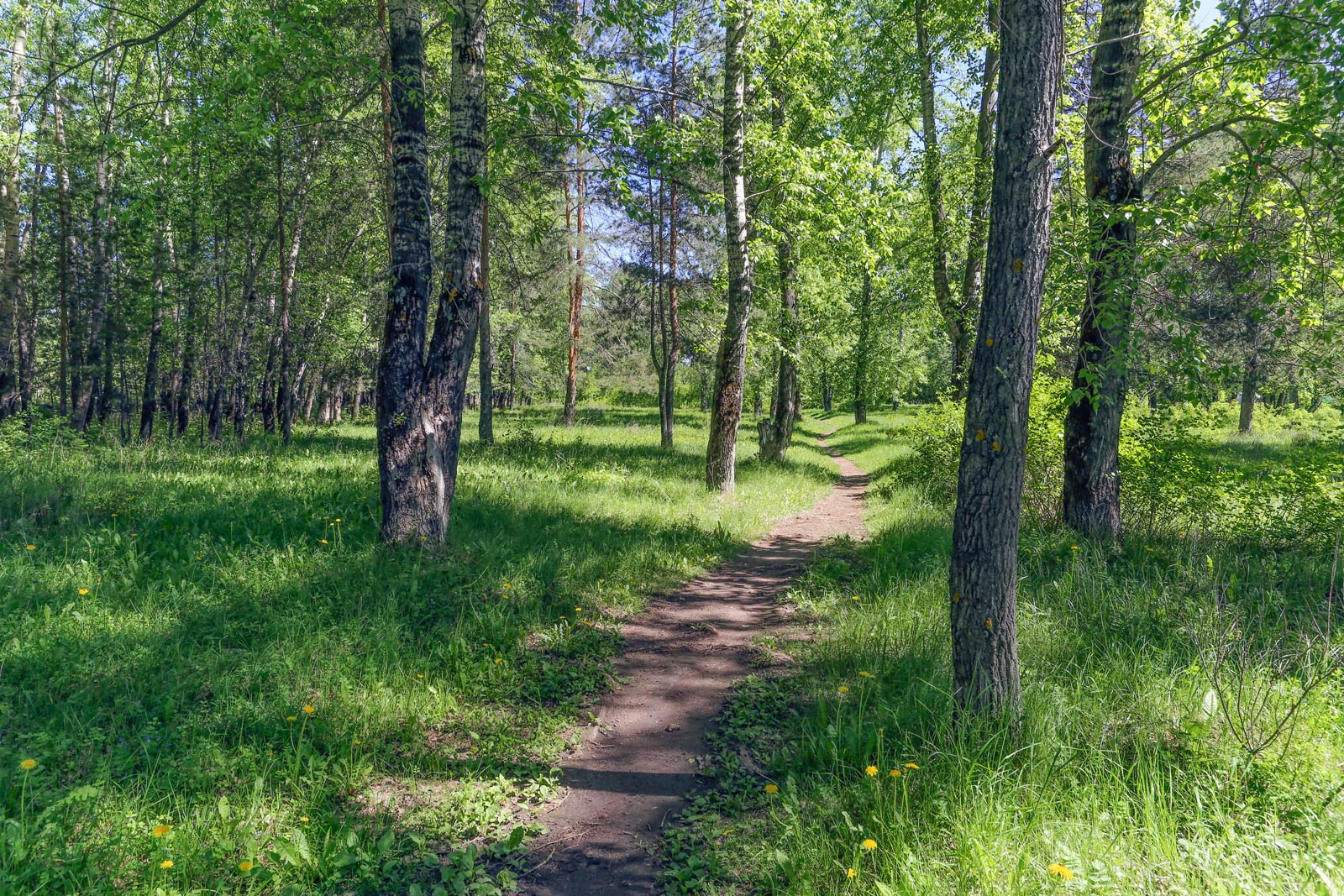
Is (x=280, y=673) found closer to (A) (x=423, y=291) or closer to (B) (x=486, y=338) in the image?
(A) (x=423, y=291)

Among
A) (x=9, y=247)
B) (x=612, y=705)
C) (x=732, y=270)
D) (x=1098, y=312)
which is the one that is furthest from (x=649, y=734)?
(x=9, y=247)

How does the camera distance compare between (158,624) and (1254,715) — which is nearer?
(1254,715)

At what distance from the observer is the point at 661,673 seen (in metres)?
5.40

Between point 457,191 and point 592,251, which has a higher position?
point 592,251

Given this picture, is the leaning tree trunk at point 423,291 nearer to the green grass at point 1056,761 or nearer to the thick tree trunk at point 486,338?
the green grass at point 1056,761

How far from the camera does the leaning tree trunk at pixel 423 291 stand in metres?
6.46

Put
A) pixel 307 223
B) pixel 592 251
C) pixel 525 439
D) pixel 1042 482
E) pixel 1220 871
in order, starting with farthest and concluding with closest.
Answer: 1. pixel 592 251
2. pixel 307 223
3. pixel 525 439
4. pixel 1042 482
5. pixel 1220 871

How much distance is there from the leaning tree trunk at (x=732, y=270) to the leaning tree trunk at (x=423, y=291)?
5.10 metres

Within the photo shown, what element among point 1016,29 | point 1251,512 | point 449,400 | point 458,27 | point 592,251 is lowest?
point 1251,512

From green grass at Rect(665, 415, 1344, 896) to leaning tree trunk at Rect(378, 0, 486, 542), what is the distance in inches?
152

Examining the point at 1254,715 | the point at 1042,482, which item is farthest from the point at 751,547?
the point at 1254,715

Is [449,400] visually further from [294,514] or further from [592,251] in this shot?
[592,251]

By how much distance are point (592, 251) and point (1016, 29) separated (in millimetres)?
20094

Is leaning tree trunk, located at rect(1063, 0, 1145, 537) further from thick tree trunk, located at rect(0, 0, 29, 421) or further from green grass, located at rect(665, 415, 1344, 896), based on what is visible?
thick tree trunk, located at rect(0, 0, 29, 421)
